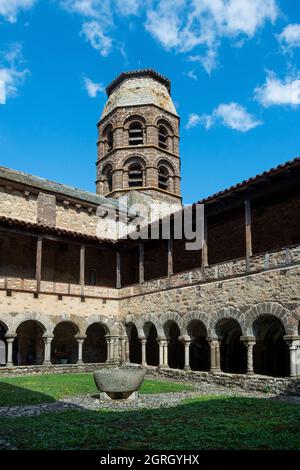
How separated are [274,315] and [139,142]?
790 inches

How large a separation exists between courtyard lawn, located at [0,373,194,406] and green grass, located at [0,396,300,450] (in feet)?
7.89

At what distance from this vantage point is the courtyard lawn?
10.4m

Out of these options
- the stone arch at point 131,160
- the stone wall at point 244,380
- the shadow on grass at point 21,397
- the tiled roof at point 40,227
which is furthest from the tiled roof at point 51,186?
the shadow on grass at point 21,397

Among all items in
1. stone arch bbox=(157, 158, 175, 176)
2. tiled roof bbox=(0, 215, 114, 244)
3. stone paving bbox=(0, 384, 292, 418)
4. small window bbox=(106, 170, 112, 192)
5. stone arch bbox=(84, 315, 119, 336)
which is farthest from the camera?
small window bbox=(106, 170, 112, 192)

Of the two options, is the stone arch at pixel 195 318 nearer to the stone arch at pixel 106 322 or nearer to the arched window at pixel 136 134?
the stone arch at pixel 106 322

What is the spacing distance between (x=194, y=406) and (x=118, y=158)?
2202 centimetres

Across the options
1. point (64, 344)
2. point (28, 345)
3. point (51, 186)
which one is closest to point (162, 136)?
point (51, 186)

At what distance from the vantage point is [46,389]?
486 inches

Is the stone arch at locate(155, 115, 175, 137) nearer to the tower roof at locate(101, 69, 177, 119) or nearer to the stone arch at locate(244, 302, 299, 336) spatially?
the tower roof at locate(101, 69, 177, 119)

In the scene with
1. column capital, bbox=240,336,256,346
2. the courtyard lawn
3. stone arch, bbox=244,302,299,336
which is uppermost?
stone arch, bbox=244,302,299,336

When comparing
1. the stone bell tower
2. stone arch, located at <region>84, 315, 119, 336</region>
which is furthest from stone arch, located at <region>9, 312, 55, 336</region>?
the stone bell tower

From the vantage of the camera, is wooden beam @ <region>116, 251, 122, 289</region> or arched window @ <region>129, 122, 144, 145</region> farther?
arched window @ <region>129, 122, 144, 145</region>

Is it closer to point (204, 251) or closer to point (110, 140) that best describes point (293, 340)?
point (204, 251)

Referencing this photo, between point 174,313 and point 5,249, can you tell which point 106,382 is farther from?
point 5,249
